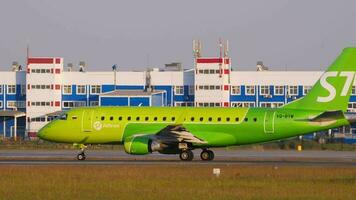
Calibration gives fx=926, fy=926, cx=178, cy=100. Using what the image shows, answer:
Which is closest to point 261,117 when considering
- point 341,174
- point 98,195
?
point 341,174

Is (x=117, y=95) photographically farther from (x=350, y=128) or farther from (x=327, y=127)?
(x=327, y=127)

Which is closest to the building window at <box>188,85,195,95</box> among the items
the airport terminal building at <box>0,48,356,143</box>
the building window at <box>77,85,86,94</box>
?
the airport terminal building at <box>0,48,356,143</box>

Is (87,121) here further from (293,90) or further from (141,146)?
(293,90)

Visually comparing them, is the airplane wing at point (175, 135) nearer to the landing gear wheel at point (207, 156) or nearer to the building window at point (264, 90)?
the landing gear wheel at point (207, 156)

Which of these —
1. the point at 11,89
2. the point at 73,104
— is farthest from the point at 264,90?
the point at 11,89

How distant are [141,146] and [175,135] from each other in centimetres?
228

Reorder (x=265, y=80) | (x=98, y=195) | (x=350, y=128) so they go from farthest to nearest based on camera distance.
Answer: (x=265, y=80) < (x=350, y=128) < (x=98, y=195)

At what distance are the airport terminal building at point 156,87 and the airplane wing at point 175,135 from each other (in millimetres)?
65610

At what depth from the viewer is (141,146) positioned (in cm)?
5041

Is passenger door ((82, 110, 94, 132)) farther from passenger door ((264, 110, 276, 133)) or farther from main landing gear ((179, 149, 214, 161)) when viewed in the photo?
passenger door ((264, 110, 276, 133))

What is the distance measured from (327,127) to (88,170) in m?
15.6

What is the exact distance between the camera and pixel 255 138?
171 ft

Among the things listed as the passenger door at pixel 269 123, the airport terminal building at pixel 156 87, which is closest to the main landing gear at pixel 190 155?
the passenger door at pixel 269 123

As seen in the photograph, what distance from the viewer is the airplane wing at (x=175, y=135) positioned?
2021 inches
